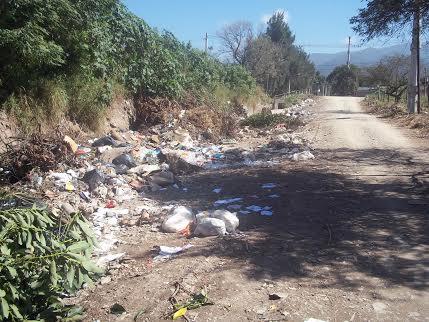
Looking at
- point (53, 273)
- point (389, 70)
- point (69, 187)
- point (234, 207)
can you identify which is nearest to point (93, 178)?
point (69, 187)

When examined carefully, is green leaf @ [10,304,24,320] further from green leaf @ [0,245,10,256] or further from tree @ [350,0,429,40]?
tree @ [350,0,429,40]

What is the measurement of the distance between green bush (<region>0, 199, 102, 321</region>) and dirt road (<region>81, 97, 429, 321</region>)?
443 millimetres

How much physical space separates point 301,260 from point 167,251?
132 centimetres

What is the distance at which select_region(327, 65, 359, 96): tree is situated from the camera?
5056cm

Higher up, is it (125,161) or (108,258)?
(125,161)

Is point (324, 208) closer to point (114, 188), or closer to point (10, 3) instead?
point (114, 188)

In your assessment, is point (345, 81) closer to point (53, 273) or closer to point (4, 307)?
point (53, 273)

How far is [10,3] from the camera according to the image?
6242 mm

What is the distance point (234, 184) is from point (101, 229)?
2455 millimetres

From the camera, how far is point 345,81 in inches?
2031

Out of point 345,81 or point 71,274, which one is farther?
point 345,81

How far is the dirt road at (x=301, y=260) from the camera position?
10.7 ft

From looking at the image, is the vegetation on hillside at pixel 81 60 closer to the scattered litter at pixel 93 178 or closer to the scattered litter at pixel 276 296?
the scattered litter at pixel 93 178

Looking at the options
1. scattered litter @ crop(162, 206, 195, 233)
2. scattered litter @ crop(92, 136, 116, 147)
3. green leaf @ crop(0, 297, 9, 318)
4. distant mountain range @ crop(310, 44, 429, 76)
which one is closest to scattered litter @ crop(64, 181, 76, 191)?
scattered litter @ crop(162, 206, 195, 233)
